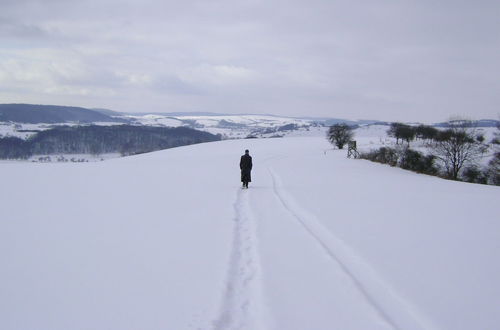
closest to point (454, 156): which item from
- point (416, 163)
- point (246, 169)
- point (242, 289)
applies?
point (416, 163)

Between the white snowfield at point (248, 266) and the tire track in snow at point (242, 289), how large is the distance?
2 centimetres

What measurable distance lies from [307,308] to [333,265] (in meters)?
1.70

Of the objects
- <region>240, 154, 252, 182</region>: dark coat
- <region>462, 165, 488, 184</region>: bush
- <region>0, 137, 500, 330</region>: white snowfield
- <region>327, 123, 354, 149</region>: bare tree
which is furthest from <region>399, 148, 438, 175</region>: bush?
<region>327, 123, 354, 149</region>: bare tree

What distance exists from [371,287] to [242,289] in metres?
2.09

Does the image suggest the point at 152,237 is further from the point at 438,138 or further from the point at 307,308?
the point at 438,138

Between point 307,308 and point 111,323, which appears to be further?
point 307,308

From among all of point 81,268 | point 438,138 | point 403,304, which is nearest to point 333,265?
point 403,304

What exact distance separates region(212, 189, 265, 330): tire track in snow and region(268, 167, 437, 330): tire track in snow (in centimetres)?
159

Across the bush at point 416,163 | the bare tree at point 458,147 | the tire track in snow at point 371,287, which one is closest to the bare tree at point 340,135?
the bare tree at point 458,147

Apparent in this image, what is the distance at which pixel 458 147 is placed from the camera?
36.8 metres

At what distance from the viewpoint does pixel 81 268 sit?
18.6 feet

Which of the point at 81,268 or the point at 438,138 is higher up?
the point at 438,138

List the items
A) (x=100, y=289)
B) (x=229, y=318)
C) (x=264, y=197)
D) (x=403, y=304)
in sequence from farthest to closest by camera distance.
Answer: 1. (x=264, y=197)
2. (x=100, y=289)
3. (x=403, y=304)
4. (x=229, y=318)

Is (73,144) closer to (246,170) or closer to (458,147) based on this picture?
(458,147)
